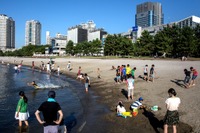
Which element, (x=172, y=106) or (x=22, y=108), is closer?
(x=172, y=106)

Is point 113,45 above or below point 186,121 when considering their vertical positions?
above

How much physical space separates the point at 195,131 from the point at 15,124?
8822mm

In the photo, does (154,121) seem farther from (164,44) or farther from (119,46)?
(119,46)

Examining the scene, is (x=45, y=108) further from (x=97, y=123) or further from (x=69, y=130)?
(x=97, y=123)

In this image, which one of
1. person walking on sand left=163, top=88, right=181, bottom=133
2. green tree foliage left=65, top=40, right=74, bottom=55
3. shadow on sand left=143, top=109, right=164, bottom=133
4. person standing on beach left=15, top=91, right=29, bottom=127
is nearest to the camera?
person walking on sand left=163, top=88, right=181, bottom=133

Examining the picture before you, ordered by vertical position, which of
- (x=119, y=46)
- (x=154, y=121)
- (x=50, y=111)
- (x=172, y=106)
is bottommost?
(x=154, y=121)

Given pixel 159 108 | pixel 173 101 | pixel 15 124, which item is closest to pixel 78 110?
pixel 15 124

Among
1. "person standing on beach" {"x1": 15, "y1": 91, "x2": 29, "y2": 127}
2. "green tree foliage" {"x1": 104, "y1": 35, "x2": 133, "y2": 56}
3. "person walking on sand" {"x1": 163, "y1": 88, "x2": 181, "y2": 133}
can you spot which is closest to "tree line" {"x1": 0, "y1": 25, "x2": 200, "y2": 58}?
"green tree foliage" {"x1": 104, "y1": 35, "x2": 133, "y2": 56}

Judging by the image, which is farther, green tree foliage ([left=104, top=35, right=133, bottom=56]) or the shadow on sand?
green tree foliage ([left=104, top=35, right=133, bottom=56])

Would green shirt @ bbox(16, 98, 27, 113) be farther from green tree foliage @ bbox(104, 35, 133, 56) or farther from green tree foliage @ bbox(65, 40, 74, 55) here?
green tree foliage @ bbox(65, 40, 74, 55)

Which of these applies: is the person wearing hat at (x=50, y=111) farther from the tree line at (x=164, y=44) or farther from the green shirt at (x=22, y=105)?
the tree line at (x=164, y=44)

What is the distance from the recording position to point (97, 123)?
11.5 meters

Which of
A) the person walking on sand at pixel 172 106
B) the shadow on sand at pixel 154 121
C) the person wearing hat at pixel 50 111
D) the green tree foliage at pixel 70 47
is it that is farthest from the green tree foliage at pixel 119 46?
the person wearing hat at pixel 50 111

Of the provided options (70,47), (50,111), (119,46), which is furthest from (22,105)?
(70,47)
